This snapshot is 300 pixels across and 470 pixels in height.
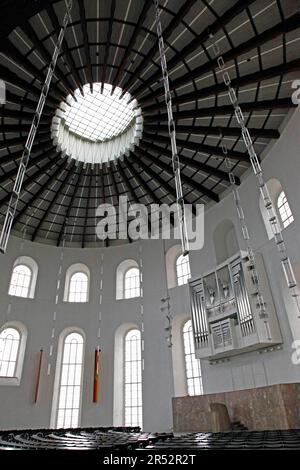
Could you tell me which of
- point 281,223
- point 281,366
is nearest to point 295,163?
point 281,223

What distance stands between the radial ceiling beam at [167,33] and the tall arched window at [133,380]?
16.0 metres

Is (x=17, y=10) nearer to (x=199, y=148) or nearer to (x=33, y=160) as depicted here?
(x=33, y=160)

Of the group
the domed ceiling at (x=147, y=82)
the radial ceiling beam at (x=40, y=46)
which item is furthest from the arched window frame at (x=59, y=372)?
the radial ceiling beam at (x=40, y=46)

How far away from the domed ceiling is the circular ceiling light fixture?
0.19 m

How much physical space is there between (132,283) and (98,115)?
1222cm

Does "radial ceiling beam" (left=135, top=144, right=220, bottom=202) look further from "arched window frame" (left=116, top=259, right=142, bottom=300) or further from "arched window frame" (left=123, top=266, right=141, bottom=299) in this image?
"arched window frame" (left=123, top=266, right=141, bottom=299)

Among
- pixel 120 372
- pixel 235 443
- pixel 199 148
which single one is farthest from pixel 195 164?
pixel 235 443

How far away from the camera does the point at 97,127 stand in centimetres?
2294

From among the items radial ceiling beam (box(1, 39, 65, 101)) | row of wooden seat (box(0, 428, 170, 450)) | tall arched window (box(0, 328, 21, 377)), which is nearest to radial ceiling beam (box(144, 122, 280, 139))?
radial ceiling beam (box(1, 39, 65, 101))

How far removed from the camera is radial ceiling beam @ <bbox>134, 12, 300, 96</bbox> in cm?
1283

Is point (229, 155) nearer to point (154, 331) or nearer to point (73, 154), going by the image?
point (73, 154)

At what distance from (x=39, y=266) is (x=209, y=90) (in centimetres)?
1717

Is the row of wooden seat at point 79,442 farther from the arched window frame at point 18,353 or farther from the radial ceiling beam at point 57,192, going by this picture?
the radial ceiling beam at point 57,192

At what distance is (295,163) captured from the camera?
1597cm
